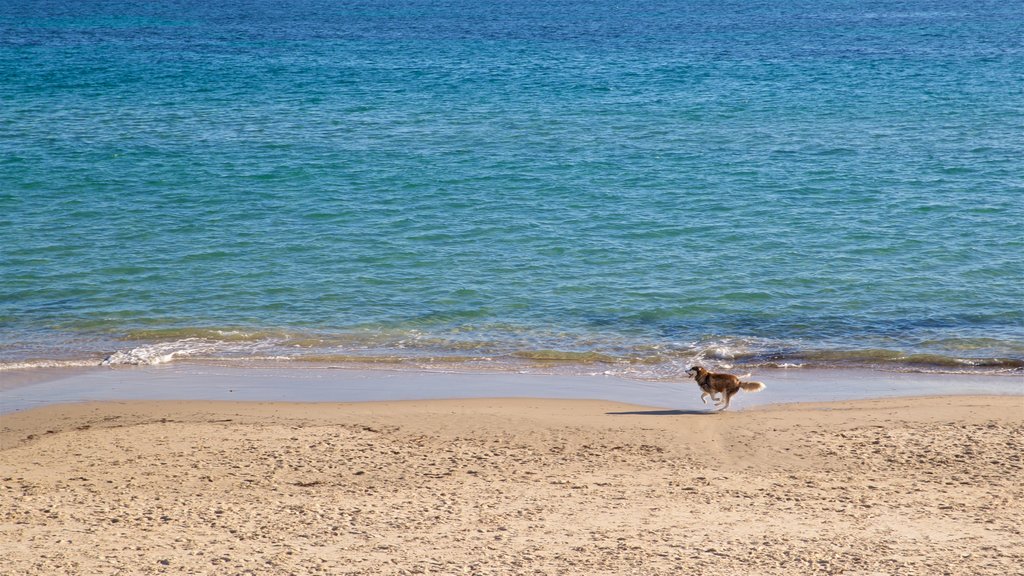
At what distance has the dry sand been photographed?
9375 mm

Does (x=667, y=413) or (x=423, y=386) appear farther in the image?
(x=423, y=386)

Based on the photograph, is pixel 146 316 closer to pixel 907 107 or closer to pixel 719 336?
pixel 719 336

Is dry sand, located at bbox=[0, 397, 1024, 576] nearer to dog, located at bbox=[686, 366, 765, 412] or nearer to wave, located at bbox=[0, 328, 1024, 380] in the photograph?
dog, located at bbox=[686, 366, 765, 412]

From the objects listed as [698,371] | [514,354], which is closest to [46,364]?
[514,354]

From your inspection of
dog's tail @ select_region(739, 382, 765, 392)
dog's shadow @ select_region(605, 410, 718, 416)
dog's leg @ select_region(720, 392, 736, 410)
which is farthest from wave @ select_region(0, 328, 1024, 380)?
dog's tail @ select_region(739, 382, 765, 392)

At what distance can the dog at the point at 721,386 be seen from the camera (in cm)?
1346

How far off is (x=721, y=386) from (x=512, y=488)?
3600 mm

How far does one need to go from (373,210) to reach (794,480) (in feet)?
49.4

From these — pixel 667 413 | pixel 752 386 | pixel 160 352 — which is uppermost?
pixel 160 352

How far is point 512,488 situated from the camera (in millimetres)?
11016

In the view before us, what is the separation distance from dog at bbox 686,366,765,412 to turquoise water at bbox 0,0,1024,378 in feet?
6.32

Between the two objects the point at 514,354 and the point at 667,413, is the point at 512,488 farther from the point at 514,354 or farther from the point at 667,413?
the point at 514,354

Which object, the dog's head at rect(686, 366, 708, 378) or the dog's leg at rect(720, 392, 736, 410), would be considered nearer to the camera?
the dog's leg at rect(720, 392, 736, 410)

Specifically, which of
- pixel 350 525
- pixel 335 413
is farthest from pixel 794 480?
pixel 335 413
